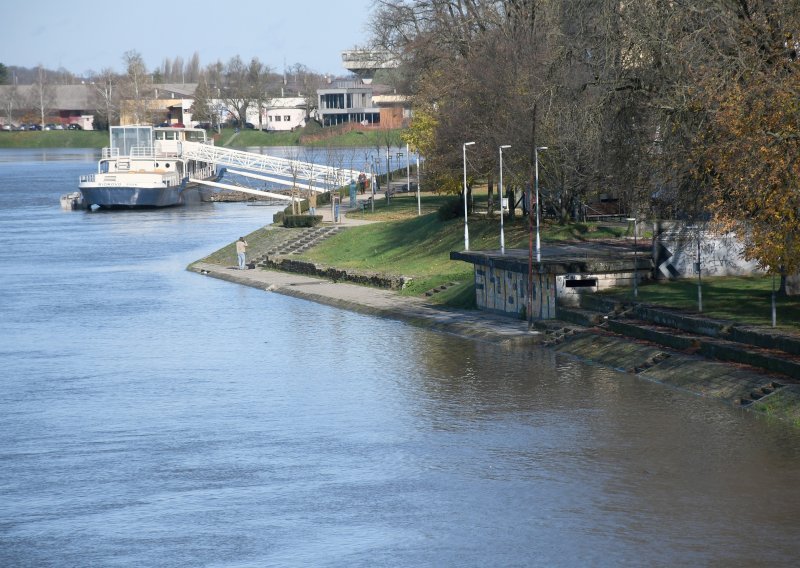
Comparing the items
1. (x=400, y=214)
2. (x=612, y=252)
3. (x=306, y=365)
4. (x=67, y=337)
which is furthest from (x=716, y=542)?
(x=400, y=214)

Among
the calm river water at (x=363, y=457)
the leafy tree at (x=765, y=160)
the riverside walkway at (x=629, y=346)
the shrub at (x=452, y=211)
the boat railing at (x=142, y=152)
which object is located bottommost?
the calm river water at (x=363, y=457)

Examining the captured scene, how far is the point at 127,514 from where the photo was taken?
2105 centimetres

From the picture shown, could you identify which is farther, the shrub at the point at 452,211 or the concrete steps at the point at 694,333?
the shrub at the point at 452,211

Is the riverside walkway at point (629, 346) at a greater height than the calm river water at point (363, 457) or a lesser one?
greater

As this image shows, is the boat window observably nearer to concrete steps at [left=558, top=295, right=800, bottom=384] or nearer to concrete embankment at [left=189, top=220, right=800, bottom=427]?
concrete embankment at [left=189, top=220, right=800, bottom=427]

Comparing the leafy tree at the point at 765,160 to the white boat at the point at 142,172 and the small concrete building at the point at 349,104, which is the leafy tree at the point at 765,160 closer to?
the white boat at the point at 142,172

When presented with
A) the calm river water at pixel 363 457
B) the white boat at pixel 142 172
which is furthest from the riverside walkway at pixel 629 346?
the white boat at pixel 142 172

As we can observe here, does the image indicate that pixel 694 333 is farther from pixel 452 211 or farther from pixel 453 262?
pixel 452 211

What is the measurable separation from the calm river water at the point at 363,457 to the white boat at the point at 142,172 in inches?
2331

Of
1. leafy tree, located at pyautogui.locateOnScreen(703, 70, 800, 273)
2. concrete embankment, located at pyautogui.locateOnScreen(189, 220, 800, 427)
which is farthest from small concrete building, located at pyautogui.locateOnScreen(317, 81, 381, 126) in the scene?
leafy tree, located at pyautogui.locateOnScreen(703, 70, 800, 273)

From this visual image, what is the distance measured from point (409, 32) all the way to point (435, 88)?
9.00 meters

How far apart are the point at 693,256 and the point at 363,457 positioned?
17.4 m

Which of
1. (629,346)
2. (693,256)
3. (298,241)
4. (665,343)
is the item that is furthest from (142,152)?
(665,343)

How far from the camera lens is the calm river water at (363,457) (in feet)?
63.0
